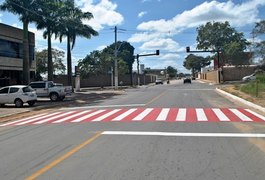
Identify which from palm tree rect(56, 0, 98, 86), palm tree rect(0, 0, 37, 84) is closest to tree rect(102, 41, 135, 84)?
palm tree rect(56, 0, 98, 86)

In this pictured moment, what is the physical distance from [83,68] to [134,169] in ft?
256

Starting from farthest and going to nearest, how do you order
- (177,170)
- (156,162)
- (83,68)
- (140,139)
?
(83,68)
(140,139)
(156,162)
(177,170)

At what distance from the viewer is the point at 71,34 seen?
5416 centimetres

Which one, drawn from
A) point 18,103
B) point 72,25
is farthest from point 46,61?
point 18,103

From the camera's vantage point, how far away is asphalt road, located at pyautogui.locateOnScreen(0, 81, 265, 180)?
8.12 meters

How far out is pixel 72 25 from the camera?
52.9 metres

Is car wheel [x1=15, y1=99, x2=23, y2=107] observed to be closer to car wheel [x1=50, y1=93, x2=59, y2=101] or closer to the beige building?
car wheel [x1=50, y1=93, x2=59, y2=101]

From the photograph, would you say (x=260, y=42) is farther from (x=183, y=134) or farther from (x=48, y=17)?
(x=183, y=134)

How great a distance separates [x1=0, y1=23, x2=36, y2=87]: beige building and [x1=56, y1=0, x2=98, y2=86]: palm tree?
18.0 ft

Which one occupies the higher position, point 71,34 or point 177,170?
point 71,34

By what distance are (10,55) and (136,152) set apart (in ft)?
139

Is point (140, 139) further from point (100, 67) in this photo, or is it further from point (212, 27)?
point (212, 27)

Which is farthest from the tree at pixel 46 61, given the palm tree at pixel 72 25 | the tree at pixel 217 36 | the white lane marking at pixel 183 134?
the white lane marking at pixel 183 134

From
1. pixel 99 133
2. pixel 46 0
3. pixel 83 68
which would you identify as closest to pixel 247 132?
pixel 99 133
